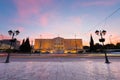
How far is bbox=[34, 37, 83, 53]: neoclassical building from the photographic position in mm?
88125

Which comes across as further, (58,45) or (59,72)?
(58,45)

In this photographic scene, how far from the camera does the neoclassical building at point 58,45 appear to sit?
289 ft

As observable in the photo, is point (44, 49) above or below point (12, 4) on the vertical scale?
below

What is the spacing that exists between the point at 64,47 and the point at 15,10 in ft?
215

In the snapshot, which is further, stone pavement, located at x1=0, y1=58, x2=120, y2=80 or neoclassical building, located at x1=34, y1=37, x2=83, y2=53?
neoclassical building, located at x1=34, y1=37, x2=83, y2=53

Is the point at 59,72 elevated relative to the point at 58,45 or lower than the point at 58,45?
lower

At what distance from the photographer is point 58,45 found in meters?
88.9

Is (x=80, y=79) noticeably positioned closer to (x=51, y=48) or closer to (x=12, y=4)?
(x=12, y=4)

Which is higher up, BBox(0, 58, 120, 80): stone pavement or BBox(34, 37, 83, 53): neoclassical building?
BBox(34, 37, 83, 53): neoclassical building

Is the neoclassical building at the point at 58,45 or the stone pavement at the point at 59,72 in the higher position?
→ the neoclassical building at the point at 58,45

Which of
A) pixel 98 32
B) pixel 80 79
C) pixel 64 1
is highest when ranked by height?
pixel 64 1

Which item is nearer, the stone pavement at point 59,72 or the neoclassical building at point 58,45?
the stone pavement at point 59,72

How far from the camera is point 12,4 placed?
23.2m

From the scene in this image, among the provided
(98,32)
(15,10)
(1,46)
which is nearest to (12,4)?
(15,10)
